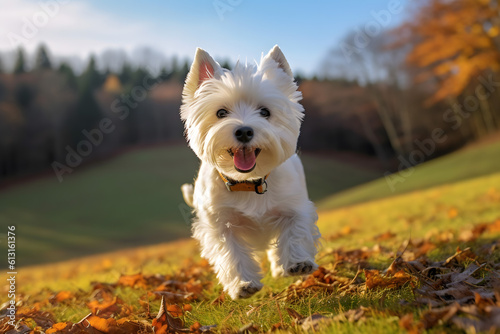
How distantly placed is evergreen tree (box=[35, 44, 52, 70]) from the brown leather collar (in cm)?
4628

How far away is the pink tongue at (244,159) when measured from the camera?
307cm

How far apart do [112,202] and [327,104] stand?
2240 cm

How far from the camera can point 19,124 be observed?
40.2 meters

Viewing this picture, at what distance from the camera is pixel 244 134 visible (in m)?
2.98

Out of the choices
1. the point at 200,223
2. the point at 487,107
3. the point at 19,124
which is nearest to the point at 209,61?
the point at 200,223

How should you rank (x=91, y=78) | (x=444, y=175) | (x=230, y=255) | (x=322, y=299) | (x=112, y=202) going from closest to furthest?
(x=322, y=299), (x=230, y=255), (x=444, y=175), (x=112, y=202), (x=91, y=78)

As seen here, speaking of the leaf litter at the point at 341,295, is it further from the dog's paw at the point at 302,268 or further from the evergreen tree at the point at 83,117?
the evergreen tree at the point at 83,117

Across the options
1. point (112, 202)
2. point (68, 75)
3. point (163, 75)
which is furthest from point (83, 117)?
point (112, 202)

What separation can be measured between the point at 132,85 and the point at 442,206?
39851 mm

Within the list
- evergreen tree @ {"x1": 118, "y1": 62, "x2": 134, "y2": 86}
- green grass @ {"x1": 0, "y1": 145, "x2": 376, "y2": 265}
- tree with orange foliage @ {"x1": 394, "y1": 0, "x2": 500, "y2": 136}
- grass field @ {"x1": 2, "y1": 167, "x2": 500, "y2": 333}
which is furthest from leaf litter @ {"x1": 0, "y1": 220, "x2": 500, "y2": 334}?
evergreen tree @ {"x1": 118, "y1": 62, "x2": 134, "y2": 86}

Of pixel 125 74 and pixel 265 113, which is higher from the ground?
pixel 125 74

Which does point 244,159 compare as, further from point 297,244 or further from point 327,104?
point 327,104

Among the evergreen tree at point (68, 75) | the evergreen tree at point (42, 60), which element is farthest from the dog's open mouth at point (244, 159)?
the evergreen tree at point (42, 60)

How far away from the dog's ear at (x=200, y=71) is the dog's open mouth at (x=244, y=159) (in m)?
0.73
